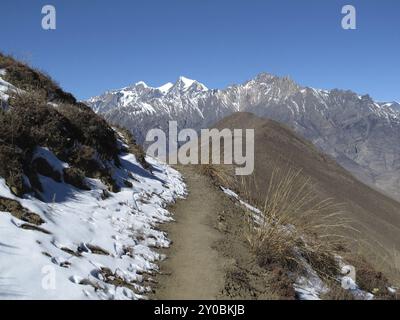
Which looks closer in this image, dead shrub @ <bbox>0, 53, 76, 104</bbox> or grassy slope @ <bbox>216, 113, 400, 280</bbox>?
dead shrub @ <bbox>0, 53, 76, 104</bbox>

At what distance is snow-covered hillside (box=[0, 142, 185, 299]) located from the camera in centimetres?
699

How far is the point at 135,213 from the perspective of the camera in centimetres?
1219

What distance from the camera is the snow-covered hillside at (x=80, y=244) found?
6.99m

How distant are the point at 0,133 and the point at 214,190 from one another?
9516 millimetres

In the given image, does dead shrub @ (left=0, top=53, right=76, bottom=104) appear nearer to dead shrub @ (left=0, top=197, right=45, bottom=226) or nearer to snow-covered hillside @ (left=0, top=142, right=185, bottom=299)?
snow-covered hillside @ (left=0, top=142, right=185, bottom=299)

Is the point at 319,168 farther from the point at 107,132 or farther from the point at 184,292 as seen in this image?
the point at 184,292

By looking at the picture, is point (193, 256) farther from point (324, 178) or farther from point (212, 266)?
point (324, 178)

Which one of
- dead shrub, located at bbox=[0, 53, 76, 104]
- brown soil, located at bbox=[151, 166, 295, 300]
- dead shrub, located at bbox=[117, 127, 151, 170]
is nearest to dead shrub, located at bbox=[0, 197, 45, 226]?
brown soil, located at bbox=[151, 166, 295, 300]

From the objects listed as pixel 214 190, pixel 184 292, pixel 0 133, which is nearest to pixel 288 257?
pixel 184 292

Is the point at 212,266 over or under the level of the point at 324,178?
under

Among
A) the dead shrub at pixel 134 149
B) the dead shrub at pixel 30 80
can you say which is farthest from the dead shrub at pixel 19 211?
the dead shrub at pixel 134 149

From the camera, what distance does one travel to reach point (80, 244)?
8789 mm

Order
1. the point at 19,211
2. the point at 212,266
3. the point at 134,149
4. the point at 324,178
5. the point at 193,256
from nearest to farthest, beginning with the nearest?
the point at 19,211
the point at 212,266
the point at 193,256
the point at 134,149
the point at 324,178

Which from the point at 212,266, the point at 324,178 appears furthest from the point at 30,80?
the point at 324,178
